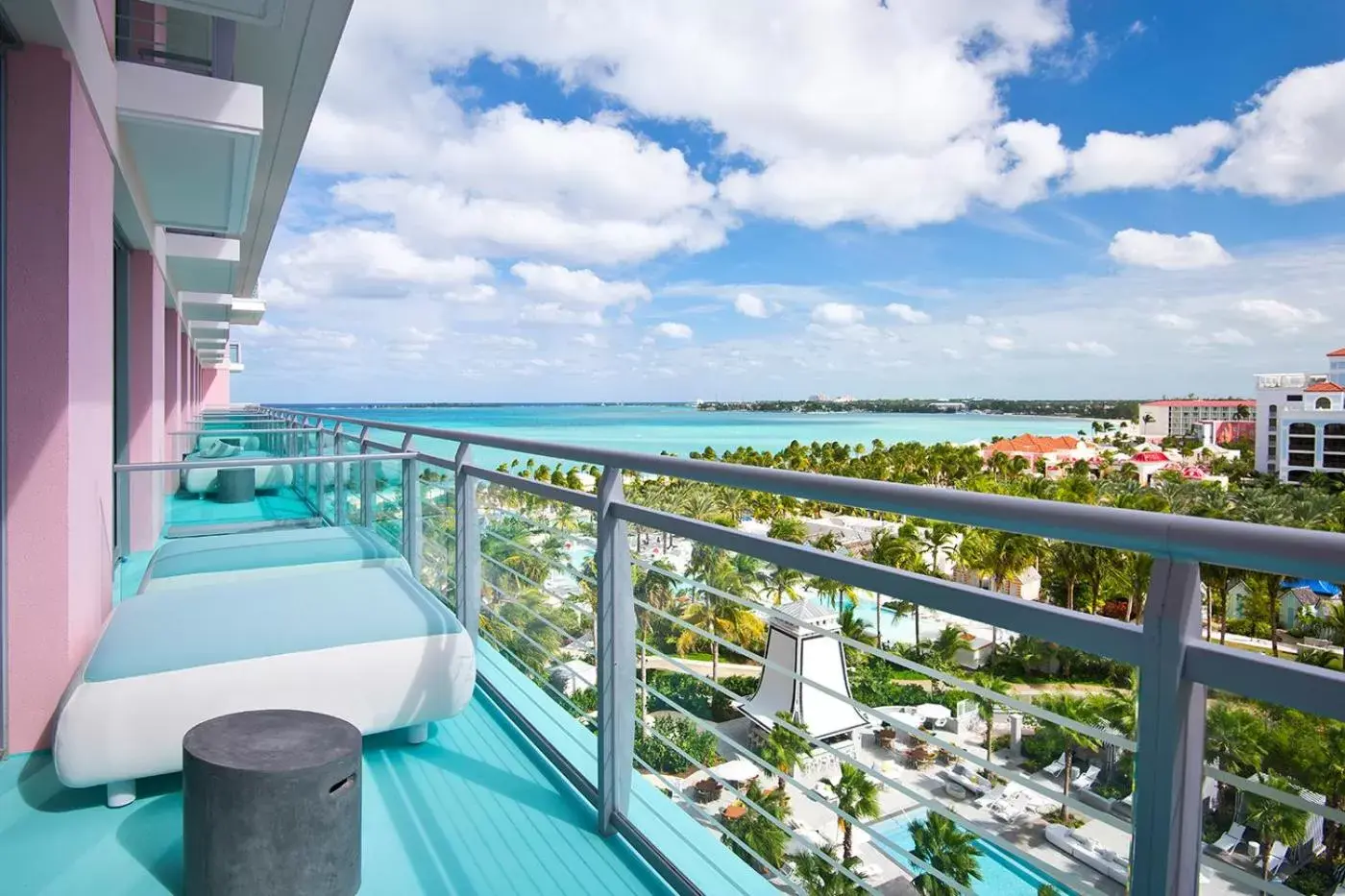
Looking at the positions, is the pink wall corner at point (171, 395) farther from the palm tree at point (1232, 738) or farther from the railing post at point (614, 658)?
the palm tree at point (1232, 738)

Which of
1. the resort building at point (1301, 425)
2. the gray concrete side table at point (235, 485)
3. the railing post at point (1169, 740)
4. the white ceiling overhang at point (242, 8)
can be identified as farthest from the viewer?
the resort building at point (1301, 425)

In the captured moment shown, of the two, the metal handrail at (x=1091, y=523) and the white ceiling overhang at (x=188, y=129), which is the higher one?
the white ceiling overhang at (x=188, y=129)

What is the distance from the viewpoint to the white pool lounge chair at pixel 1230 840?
0.96 meters

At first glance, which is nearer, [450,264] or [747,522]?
[747,522]

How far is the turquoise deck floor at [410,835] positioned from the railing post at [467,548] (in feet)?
2.55

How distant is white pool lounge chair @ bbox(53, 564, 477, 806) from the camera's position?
79.1 inches

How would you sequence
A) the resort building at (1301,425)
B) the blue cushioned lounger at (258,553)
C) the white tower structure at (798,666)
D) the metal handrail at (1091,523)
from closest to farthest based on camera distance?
the metal handrail at (1091,523) < the white tower structure at (798,666) < the blue cushioned lounger at (258,553) < the resort building at (1301,425)

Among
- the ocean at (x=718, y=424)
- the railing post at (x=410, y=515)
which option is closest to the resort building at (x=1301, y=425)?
the ocean at (x=718, y=424)

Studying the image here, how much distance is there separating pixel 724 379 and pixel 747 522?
1723 inches

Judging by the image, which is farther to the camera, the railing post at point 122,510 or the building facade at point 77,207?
the railing post at point 122,510

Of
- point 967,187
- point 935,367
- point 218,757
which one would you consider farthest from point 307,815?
point 967,187

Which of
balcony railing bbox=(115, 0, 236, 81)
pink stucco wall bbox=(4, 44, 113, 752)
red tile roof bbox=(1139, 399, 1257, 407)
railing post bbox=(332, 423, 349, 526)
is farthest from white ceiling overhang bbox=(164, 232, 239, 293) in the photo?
red tile roof bbox=(1139, 399, 1257, 407)

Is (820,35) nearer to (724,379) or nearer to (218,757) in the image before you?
(724,379)

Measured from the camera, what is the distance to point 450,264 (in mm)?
91500
